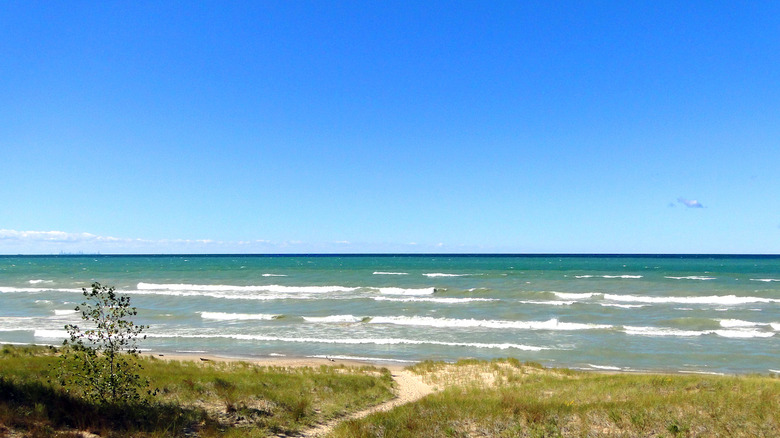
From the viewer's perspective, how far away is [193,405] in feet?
40.5

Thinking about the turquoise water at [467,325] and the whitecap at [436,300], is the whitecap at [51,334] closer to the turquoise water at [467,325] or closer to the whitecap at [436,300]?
the turquoise water at [467,325]

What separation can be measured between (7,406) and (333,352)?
17544 mm

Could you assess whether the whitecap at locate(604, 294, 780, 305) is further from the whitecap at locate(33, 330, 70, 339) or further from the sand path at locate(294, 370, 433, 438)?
the whitecap at locate(33, 330, 70, 339)

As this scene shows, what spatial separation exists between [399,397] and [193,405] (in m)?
6.65

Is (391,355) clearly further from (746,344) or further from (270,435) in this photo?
(746,344)

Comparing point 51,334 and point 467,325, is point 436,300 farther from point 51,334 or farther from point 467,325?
point 51,334

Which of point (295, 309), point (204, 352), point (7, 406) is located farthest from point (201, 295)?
point (7, 406)

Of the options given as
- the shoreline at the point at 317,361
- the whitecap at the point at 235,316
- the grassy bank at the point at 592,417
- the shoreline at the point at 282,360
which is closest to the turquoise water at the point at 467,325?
the whitecap at the point at 235,316

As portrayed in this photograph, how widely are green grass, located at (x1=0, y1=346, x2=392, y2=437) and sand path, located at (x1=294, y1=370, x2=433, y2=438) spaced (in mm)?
336

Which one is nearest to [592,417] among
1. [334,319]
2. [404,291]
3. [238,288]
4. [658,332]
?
[658,332]

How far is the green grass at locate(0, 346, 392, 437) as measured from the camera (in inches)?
375

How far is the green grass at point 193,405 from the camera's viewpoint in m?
9.52

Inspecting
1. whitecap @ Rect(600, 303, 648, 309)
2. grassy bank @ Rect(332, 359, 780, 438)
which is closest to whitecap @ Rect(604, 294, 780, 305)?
whitecap @ Rect(600, 303, 648, 309)

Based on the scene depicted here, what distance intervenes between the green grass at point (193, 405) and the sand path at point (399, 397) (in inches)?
13.2
